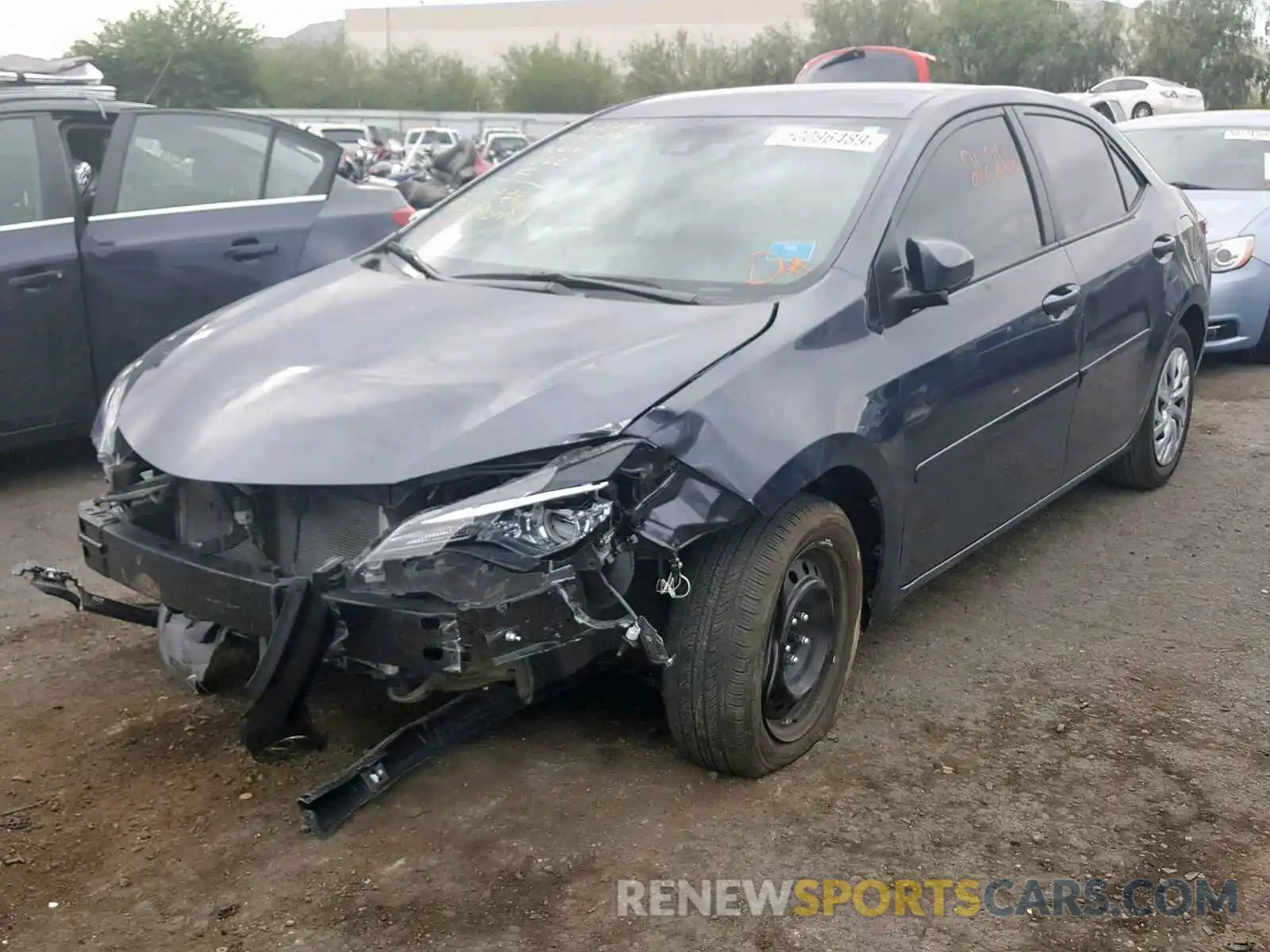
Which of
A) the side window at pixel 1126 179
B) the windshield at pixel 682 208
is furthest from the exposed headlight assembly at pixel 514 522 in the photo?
the side window at pixel 1126 179

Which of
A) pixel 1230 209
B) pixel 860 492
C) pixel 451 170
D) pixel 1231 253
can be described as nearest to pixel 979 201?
pixel 860 492

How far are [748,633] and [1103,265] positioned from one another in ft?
7.69

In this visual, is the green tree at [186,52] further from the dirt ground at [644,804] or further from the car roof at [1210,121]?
the dirt ground at [644,804]

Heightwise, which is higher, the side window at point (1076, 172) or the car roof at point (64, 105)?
the car roof at point (64, 105)

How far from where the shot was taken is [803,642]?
10.6 feet

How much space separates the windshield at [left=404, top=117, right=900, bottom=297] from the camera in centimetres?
348

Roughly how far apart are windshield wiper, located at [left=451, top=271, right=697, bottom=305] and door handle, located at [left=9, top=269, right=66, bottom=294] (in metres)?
2.41

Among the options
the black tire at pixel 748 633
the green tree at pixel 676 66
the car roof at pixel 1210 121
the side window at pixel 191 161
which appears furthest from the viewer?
the green tree at pixel 676 66

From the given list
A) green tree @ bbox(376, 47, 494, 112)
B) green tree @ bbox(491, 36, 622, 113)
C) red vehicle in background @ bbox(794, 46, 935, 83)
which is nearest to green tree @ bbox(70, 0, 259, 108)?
green tree @ bbox(376, 47, 494, 112)

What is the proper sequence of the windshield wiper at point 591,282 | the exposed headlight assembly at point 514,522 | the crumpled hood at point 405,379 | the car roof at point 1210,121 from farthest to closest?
the car roof at point 1210,121 → the windshield wiper at point 591,282 → the crumpled hood at point 405,379 → the exposed headlight assembly at point 514,522

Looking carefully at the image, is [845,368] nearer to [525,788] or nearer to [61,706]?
[525,788]

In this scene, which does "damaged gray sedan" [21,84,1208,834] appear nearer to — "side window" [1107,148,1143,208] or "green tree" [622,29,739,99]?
"side window" [1107,148,1143,208]

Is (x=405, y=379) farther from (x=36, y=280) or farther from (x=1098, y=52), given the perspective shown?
(x=1098, y=52)

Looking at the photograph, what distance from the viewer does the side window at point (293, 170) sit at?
612 centimetres
